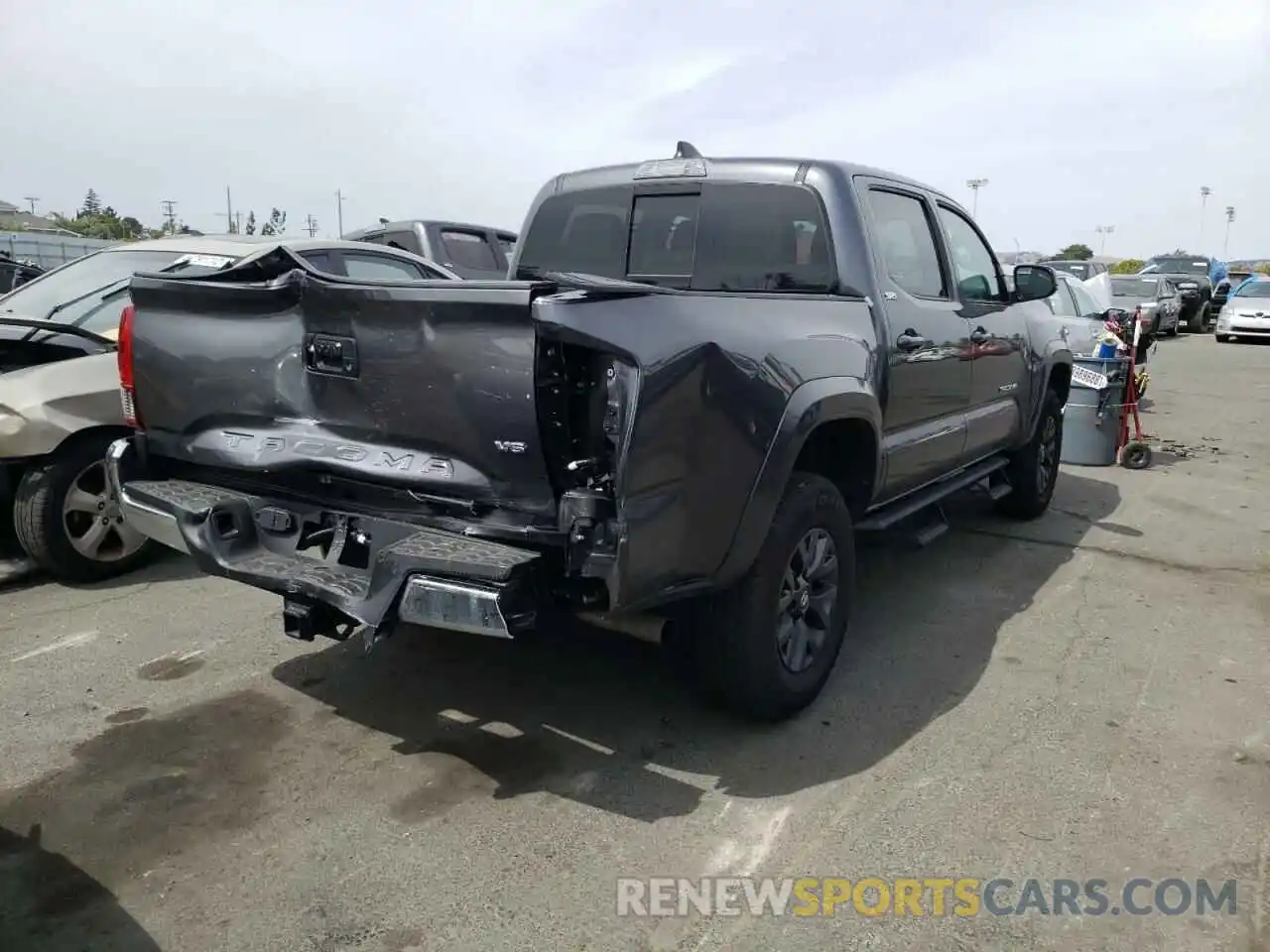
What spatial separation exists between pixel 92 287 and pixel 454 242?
5.75m

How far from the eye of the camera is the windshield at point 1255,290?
22.7 m

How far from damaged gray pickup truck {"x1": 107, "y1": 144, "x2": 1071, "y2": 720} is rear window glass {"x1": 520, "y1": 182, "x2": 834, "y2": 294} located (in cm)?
1

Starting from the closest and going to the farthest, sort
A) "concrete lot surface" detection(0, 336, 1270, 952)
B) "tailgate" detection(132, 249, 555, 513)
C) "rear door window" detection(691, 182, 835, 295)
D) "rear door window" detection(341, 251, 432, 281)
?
"concrete lot surface" detection(0, 336, 1270, 952) → "tailgate" detection(132, 249, 555, 513) → "rear door window" detection(691, 182, 835, 295) → "rear door window" detection(341, 251, 432, 281)

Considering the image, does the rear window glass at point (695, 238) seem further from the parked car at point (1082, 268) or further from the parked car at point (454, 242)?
the parked car at point (1082, 268)

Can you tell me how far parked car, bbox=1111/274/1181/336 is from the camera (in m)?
21.6

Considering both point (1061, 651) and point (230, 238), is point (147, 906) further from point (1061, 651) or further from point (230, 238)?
point (230, 238)

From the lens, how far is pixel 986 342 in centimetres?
534

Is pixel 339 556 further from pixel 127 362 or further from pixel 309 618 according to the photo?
pixel 127 362

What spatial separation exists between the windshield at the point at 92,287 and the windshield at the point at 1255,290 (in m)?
23.7

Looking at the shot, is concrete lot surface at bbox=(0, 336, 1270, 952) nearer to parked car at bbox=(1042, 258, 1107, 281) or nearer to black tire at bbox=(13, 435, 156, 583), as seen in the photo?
black tire at bbox=(13, 435, 156, 583)

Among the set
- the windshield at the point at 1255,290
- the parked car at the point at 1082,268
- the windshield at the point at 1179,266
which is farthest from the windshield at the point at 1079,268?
the windshield at the point at 1179,266

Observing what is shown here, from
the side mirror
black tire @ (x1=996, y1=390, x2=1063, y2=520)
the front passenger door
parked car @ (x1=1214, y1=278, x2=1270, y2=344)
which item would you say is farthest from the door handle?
parked car @ (x1=1214, y1=278, x2=1270, y2=344)

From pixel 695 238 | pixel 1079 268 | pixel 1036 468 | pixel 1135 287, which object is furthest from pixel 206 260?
pixel 1135 287

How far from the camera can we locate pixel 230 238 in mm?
6730
